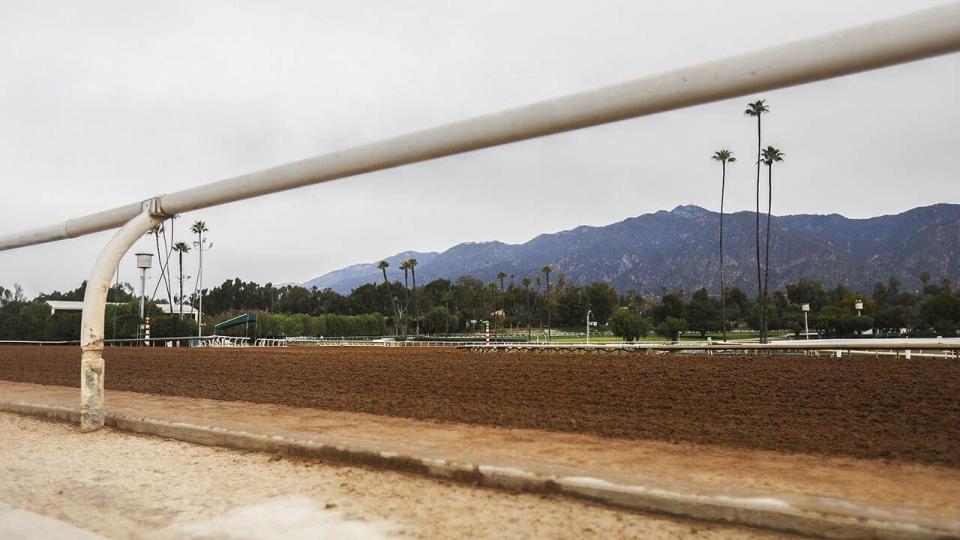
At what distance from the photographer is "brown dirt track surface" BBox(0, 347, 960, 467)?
7617mm

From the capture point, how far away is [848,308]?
259 ft

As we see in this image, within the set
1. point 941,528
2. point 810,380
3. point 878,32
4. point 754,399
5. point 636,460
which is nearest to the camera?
point 941,528

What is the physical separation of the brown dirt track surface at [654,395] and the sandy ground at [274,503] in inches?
127

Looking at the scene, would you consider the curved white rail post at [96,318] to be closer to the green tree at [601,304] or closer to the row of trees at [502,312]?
the row of trees at [502,312]

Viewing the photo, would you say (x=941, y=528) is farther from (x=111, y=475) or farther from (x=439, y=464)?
(x=111, y=475)

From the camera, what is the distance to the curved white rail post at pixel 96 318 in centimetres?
798

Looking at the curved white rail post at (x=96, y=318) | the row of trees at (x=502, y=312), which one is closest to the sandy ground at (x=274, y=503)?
the curved white rail post at (x=96, y=318)

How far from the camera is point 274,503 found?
475 centimetres

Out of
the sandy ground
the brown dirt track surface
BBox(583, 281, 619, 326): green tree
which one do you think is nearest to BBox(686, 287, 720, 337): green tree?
BBox(583, 281, 619, 326): green tree

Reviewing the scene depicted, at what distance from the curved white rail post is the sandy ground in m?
1.45

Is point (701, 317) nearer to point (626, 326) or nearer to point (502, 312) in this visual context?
point (626, 326)

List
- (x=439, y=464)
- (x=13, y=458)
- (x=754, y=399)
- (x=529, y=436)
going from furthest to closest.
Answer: (x=754, y=399) → (x=529, y=436) → (x=13, y=458) → (x=439, y=464)

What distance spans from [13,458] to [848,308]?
86716 millimetres

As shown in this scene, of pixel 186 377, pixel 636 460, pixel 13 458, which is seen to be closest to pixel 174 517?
pixel 13 458
